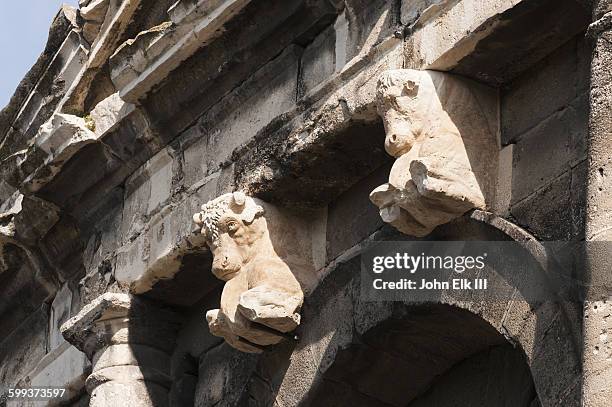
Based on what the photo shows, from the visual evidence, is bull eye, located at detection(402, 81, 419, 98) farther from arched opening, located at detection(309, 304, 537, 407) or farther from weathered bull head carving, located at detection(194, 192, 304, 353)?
weathered bull head carving, located at detection(194, 192, 304, 353)

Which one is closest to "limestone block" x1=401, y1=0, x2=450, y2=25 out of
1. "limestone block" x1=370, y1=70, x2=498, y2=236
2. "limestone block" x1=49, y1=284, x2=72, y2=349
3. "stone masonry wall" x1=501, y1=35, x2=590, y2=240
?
"limestone block" x1=370, y1=70, x2=498, y2=236

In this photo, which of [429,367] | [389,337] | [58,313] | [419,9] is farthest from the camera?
[58,313]

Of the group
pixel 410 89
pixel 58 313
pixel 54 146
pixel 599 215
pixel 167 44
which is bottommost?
pixel 599 215

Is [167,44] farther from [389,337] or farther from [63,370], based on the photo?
[63,370]

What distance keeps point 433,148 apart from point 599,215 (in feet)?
3.51

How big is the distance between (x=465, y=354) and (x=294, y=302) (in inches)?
30.2

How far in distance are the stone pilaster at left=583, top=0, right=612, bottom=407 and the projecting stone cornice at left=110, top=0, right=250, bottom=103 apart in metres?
2.18

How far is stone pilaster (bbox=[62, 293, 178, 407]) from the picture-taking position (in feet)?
30.3

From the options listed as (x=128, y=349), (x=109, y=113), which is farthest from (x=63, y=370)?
(x=109, y=113)

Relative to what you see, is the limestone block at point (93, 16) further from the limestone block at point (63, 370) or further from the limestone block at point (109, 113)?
the limestone block at point (63, 370)

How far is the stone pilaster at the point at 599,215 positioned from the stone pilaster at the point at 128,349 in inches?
123

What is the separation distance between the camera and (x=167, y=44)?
29.7ft

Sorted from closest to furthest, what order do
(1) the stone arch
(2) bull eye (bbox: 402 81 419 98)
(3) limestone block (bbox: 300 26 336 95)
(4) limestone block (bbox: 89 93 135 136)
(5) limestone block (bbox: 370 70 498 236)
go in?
(1) the stone arch
(5) limestone block (bbox: 370 70 498 236)
(2) bull eye (bbox: 402 81 419 98)
(3) limestone block (bbox: 300 26 336 95)
(4) limestone block (bbox: 89 93 135 136)

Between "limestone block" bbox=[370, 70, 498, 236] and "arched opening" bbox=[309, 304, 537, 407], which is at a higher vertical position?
"limestone block" bbox=[370, 70, 498, 236]
